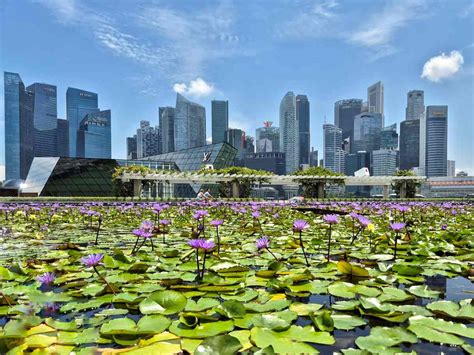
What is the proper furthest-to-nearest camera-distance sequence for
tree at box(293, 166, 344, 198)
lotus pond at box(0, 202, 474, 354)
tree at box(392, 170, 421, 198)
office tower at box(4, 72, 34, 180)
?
office tower at box(4, 72, 34, 180), tree at box(392, 170, 421, 198), tree at box(293, 166, 344, 198), lotus pond at box(0, 202, 474, 354)

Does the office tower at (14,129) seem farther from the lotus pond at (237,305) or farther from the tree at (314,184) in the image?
the lotus pond at (237,305)

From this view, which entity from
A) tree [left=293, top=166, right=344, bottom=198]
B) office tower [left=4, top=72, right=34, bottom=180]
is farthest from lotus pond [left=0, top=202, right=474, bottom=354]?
office tower [left=4, top=72, right=34, bottom=180]

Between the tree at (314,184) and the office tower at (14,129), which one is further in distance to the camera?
the office tower at (14,129)

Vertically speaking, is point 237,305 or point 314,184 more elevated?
point 237,305

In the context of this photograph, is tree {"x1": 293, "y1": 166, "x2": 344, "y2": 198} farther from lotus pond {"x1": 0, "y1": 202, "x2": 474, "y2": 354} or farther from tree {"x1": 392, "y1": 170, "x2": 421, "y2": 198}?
lotus pond {"x1": 0, "y1": 202, "x2": 474, "y2": 354}

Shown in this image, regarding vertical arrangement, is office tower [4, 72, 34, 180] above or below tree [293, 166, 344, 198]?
above

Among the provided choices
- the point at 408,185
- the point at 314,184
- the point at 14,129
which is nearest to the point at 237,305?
the point at 314,184

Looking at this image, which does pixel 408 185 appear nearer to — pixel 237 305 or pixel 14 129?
pixel 237 305

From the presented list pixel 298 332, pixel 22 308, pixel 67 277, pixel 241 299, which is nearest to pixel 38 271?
pixel 67 277

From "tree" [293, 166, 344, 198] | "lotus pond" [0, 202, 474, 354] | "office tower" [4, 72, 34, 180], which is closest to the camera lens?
"lotus pond" [0, 202, 474, 354]

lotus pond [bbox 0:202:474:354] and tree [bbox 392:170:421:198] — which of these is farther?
tree [bbox 392:170:421:198]

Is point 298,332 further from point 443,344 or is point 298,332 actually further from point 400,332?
point 443,344

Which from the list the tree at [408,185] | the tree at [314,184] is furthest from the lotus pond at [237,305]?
the tree at [408,185]

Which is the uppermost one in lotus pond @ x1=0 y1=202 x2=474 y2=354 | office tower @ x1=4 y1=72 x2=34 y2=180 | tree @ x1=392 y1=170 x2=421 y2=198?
office tower @ x1=4 y1=72 x2=34 y2=180
